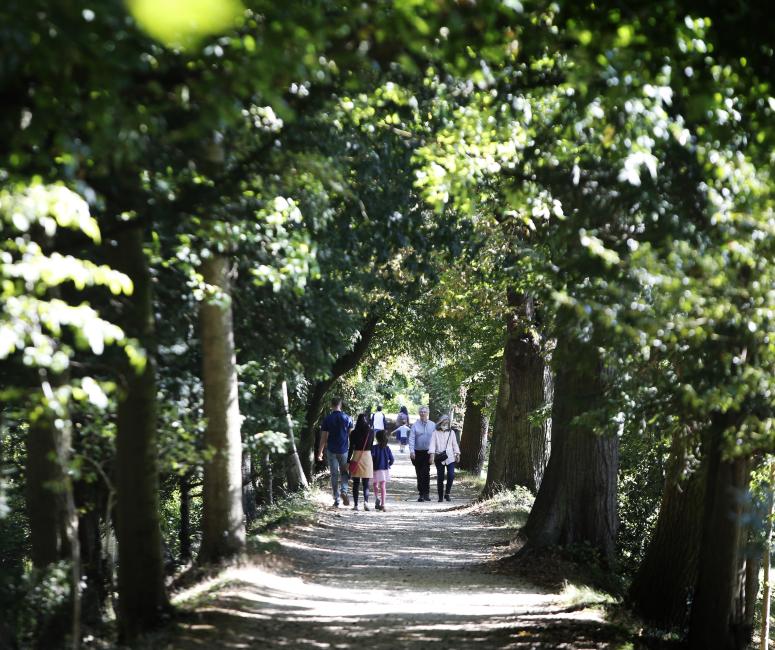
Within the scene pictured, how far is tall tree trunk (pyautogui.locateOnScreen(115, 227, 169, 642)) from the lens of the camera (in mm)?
8742

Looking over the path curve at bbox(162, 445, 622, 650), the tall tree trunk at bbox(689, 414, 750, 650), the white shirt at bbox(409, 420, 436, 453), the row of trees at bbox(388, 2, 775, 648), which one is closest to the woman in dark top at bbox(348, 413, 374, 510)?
the white shirt at bbox(409, 420, 436, 453)

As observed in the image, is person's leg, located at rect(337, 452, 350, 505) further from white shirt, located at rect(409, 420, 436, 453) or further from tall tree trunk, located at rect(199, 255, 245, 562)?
tall tree trunk, located at rect(199, 255, 245, 562)

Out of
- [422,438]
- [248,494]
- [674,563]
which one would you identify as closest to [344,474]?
[248,494]

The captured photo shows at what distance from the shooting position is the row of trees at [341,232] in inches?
224

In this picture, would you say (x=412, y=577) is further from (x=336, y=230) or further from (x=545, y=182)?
(x=545, y=182)

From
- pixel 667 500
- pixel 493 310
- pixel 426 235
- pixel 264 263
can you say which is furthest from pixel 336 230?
pixel 493 310

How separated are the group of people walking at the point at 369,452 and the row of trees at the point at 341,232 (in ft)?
21.0

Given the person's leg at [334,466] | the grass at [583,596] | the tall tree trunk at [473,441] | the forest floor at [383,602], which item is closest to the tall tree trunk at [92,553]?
the forest floor at [383,602]

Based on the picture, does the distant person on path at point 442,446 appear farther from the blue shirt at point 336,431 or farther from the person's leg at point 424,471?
the blue shirt at point 336,431

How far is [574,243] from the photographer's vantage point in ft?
28.4

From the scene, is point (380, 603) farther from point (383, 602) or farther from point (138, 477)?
point (138, 477)

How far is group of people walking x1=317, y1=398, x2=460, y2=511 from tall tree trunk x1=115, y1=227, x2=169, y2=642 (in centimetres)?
1202

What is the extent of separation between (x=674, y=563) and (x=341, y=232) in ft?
19.2

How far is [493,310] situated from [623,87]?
15415 millimetres
